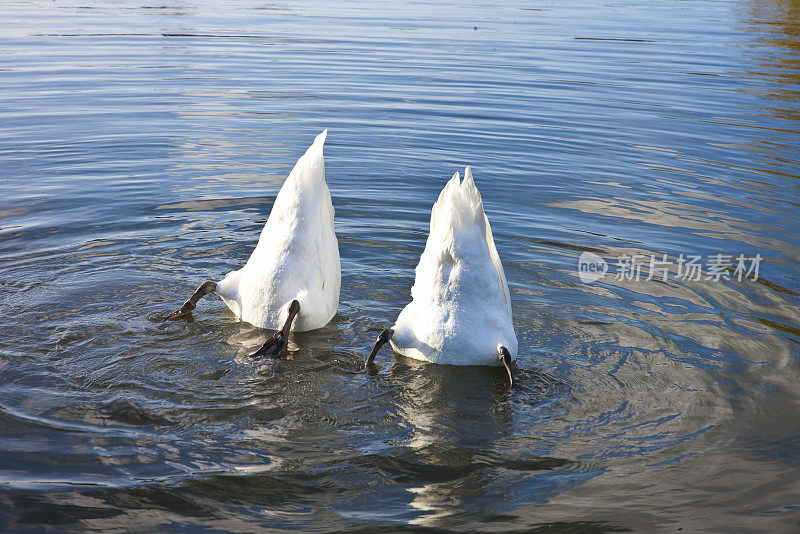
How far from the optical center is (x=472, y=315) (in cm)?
536

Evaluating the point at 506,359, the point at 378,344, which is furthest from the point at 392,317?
the point at 506,359

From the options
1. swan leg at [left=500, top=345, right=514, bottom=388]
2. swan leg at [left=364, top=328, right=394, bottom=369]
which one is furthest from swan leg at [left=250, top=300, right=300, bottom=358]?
swan leg at [left=500, top=345, right=514, bottom=388]

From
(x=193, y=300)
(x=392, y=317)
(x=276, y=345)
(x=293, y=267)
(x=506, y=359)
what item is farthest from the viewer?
(x=392, y=317)

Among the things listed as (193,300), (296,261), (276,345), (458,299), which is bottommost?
(276,345)

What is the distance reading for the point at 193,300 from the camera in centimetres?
613

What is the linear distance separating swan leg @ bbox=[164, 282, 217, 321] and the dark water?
5.9 inches

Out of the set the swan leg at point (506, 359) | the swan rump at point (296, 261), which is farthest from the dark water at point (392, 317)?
the swan rump at point (296, 261)

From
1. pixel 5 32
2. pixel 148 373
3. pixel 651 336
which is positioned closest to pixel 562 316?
pixel 651 336

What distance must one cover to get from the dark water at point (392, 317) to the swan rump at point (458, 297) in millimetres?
211

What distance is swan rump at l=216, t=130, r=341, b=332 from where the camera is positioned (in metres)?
5.74

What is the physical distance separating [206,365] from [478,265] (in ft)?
6.67

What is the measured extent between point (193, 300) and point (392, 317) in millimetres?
1606

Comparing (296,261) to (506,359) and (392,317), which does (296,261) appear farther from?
(506,359)

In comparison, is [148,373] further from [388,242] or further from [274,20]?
[274,20]
